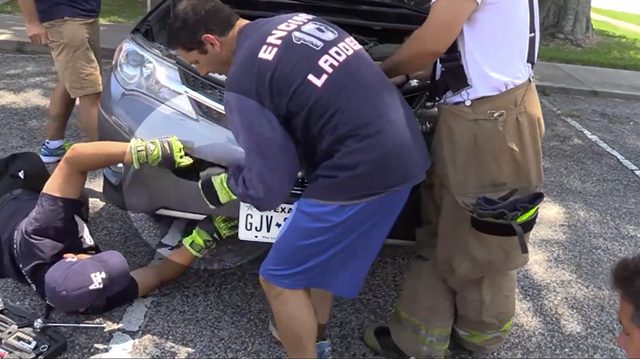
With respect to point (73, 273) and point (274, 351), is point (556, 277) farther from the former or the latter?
point (73, 273)

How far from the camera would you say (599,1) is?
950 inches

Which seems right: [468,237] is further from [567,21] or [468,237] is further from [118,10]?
[567,21]

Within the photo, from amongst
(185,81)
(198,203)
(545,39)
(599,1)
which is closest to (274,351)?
(198,203)

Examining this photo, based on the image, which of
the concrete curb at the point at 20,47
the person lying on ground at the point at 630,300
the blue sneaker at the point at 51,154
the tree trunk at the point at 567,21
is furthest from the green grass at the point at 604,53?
the person lying on ground at the point at 630,300

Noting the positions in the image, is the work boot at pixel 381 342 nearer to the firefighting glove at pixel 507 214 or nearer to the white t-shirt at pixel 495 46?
the firefighting glove at pixel 507 214

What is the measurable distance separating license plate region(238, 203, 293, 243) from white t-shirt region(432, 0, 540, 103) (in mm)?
827

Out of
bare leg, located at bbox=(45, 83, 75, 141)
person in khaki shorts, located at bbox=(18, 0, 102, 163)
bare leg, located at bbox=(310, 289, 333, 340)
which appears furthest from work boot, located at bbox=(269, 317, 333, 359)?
bare leg, located at bbox=(45, 83, 75, 141)

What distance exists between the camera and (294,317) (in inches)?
89.7

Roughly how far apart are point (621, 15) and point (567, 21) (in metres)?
9.37

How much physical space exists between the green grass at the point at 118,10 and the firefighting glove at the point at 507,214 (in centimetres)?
807

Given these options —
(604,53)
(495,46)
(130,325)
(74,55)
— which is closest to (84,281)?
(130,325)

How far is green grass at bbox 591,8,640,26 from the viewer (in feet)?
58.7

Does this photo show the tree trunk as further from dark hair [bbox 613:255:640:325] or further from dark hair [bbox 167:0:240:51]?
dark hair [bbox 167:0:240:51]

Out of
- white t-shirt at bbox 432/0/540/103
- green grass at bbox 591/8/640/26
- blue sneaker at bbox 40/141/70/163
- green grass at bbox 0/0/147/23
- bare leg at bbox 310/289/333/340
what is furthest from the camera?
green grass at bbox 591/8/640/26
